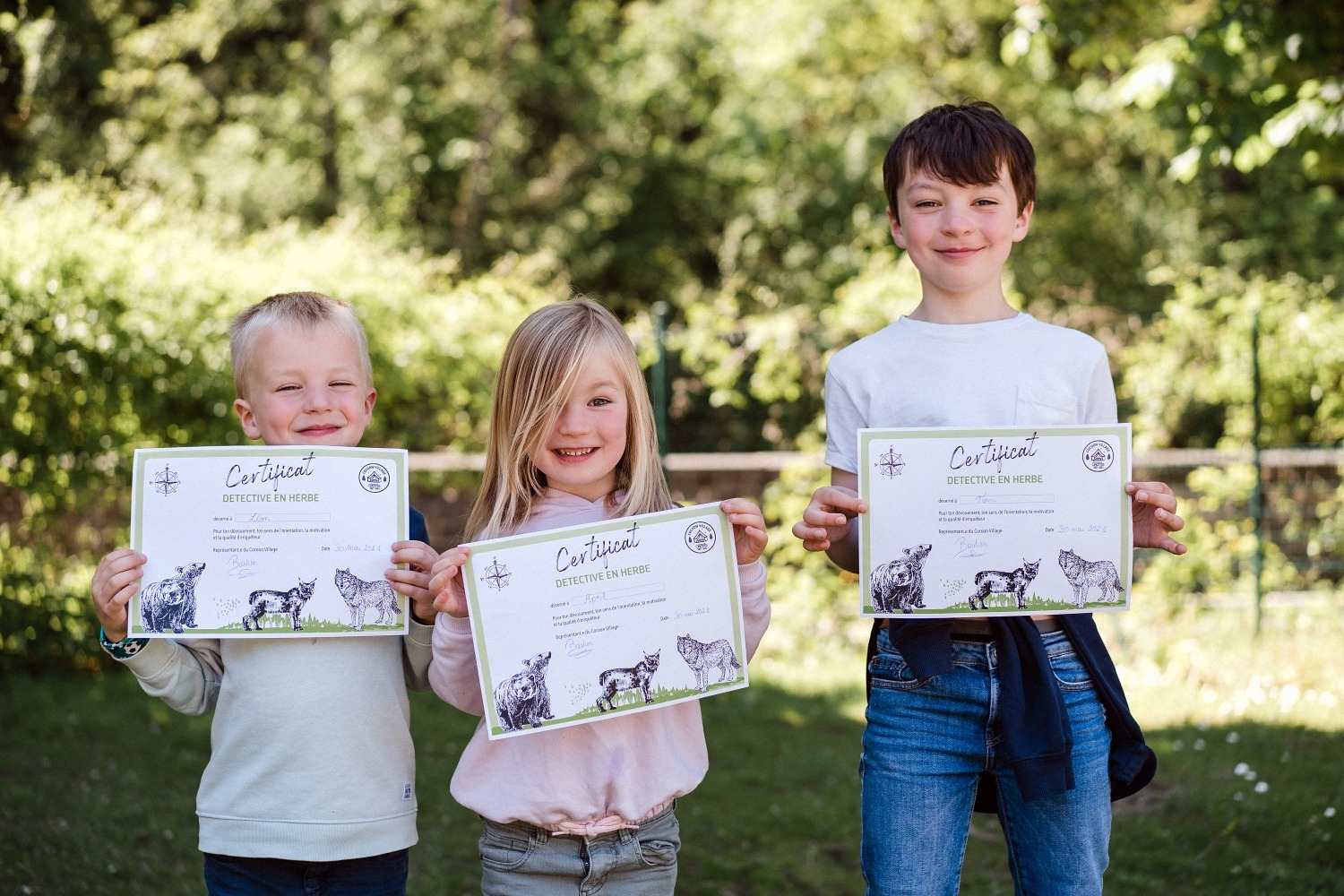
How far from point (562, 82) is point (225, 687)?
578 inches

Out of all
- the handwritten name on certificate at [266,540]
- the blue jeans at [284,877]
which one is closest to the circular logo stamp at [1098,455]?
the handwritten name on certificate at [266,540]

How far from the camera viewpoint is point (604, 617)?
212 centimetres

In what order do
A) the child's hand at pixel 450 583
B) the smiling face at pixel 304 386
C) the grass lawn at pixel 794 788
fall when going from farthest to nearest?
the grass lawn at pixel 794 788 < the smiling face at pixel 304 386 < the child's hand at pixel 450 583

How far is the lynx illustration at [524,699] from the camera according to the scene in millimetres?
2059

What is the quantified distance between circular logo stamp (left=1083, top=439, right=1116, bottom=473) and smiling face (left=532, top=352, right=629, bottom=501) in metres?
0.85

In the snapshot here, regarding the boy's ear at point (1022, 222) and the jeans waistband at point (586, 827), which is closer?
the jeans waistband at point (586, 827)

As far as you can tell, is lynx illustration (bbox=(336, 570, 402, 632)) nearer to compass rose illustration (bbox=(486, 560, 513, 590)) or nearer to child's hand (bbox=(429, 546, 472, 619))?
child's hand (bbox=(429, 546, 472, 619))

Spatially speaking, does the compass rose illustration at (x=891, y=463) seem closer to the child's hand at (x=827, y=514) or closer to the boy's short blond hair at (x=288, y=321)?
the child's hand at (x=827, y=514)

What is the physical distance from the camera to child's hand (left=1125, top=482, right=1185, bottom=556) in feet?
7.02

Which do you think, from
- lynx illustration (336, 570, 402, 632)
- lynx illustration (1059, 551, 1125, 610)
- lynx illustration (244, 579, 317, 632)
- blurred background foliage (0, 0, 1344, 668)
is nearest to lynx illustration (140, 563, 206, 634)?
lynx illustration (244, 579, 317, 632)

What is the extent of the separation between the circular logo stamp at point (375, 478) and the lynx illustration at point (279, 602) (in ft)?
0.65

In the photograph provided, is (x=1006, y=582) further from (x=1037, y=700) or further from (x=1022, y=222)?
(x=1022, y=222)

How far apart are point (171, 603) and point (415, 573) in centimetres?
46

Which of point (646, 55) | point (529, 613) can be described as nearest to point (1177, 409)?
point (529, 613)
